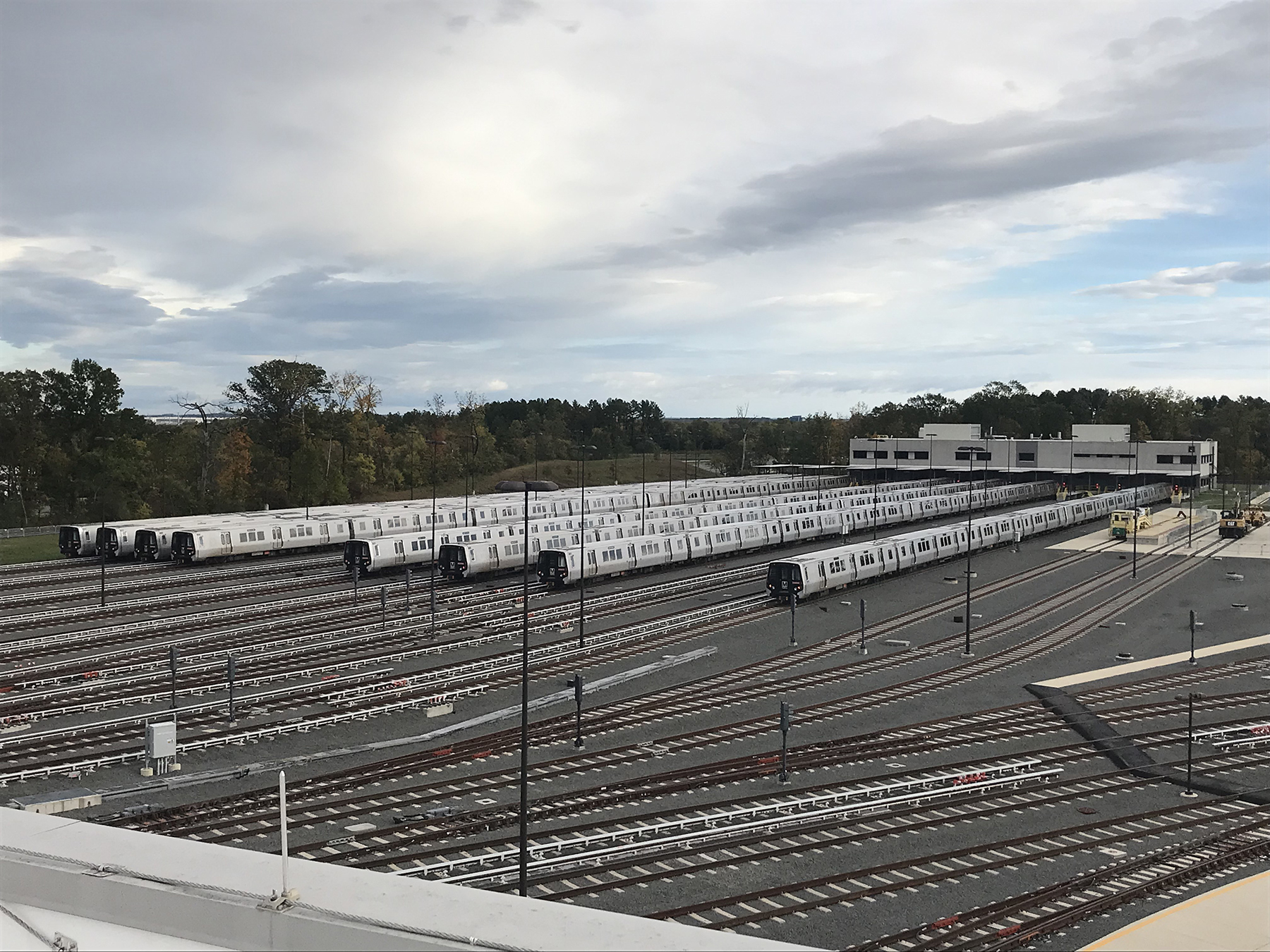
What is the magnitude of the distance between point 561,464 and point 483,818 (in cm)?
12964

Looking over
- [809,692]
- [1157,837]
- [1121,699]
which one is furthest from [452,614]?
[1157,837]

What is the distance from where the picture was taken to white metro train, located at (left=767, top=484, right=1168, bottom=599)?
1945 inches

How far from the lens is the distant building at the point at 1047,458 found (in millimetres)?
117562

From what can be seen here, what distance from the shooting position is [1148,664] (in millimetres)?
38375

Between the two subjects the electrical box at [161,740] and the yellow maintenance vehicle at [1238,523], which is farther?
the yellow maintenance vehicle at [1238,523]

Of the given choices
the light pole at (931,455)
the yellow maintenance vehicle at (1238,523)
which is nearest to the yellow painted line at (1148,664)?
the yellow maintenance vehicle at (1238,523)

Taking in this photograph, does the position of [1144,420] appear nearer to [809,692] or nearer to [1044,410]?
[1044,410]

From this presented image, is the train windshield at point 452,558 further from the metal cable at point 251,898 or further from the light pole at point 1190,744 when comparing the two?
the metal cable at point 251,898

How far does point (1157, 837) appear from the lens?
71.7ft

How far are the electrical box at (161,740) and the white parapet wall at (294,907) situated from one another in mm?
20160

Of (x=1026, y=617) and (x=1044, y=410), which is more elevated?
(x=1044, y=410)

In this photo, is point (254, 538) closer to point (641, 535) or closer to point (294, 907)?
point (641, 535)

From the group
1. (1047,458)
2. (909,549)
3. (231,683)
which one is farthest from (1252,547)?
(231,683)

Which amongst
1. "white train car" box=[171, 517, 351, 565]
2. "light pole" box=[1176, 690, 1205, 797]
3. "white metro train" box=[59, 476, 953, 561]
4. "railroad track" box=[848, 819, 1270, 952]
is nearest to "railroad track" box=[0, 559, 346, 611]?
"white train car" box=[171, 517, 351, 565]
